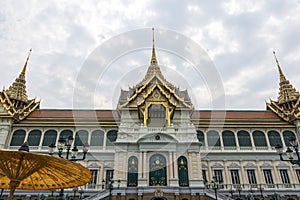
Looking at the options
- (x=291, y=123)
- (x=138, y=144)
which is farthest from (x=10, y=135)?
(x=291, y=123)

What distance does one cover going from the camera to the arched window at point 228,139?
101 ft

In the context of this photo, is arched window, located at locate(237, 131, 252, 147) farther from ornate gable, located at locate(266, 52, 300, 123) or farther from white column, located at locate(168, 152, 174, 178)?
white column, located at locate(168, 152, 174, 178)

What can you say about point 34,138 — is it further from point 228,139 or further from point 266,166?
point 266,166

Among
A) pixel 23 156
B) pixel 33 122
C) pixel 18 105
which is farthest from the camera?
pixel 18 105

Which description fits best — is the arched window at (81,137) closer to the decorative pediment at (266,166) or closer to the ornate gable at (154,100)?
the ornate gable at (154,100)

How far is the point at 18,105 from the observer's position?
36000 mm

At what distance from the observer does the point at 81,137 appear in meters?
30.8

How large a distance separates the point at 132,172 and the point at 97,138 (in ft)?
28.2

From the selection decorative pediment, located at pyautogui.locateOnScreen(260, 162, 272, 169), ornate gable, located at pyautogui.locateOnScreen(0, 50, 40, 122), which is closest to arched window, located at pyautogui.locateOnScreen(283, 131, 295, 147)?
decorative pediment, located at pyautogui.locateOnScreen(260, 162, 272, 169)

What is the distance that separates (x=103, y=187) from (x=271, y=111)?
90.9 feet

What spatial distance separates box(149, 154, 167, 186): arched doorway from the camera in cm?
2356

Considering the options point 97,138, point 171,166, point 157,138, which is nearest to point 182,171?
point 171,166

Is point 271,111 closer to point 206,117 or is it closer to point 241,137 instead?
point 241,137

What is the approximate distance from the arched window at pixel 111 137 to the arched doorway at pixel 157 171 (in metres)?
7.54
